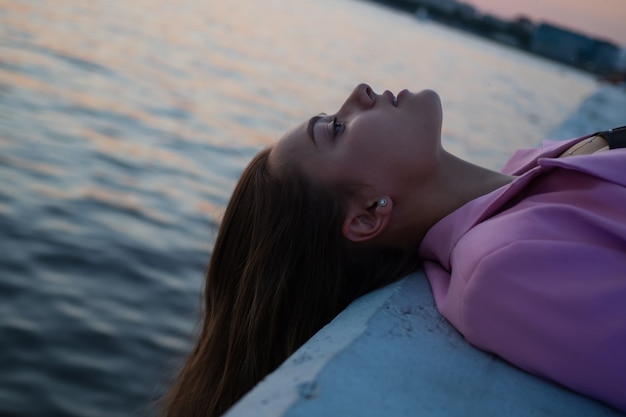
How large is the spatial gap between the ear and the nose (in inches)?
13.7

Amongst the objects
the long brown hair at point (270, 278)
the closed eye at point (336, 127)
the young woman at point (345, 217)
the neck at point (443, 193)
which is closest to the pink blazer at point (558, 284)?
the young woman at point (345, 217)

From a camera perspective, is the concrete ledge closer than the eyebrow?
Yes

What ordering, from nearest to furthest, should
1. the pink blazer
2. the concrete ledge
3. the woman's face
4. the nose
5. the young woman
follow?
the concrete ledge, the pink blazer, the young woman, the woman's face, the nose

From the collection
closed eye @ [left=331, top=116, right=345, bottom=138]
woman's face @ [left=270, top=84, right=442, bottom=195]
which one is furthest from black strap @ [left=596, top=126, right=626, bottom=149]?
closed eye @ [left=331, top=116, right=345, bottom=138]

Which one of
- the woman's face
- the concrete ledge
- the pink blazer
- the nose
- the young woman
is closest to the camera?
the concrete ledge

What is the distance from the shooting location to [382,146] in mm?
2574

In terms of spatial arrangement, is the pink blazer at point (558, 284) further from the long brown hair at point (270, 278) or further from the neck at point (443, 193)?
the long brown hair at point (270, 278)

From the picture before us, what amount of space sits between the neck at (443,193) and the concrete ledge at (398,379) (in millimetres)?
625

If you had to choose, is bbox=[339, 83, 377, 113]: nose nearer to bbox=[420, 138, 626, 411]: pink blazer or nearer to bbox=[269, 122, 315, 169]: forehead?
bbox=[269, 122, 315, 169]: forehead

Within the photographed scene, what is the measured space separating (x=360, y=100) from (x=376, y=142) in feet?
0.75

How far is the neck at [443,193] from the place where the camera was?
267cm

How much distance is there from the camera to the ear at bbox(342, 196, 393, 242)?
2668 millimetres

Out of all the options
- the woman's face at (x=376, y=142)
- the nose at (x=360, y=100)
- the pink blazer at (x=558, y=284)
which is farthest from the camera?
the nose at (x=360, y=100)

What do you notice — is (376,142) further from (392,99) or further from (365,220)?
(365,220)
